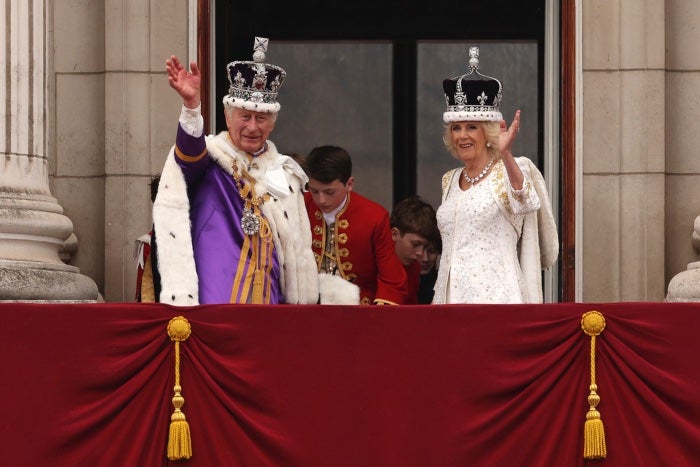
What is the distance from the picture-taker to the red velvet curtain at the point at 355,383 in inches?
316

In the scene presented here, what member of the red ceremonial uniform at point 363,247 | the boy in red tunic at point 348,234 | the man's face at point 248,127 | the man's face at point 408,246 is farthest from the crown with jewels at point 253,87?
the man's face at point 408,246

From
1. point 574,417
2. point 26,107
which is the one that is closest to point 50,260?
point 26,107

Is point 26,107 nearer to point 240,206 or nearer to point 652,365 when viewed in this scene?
point 240,206

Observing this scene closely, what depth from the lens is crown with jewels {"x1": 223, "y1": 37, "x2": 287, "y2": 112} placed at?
28.5 feet

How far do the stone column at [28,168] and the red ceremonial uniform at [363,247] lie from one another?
4.13 ft

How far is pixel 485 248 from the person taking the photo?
880cm

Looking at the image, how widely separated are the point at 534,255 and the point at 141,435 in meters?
2.18

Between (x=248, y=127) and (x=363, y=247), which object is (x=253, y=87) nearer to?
(x=248, y=127)

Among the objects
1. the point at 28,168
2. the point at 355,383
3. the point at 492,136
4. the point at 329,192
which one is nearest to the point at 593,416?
the point at 355,383

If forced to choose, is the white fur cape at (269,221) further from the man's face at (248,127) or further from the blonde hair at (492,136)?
the blonde hair at (492,136)

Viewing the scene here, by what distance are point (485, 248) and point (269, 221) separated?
3.45 ft

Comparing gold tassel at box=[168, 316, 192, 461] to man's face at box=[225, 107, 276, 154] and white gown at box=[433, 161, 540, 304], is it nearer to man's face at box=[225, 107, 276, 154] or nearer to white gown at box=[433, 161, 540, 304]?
man's face at box=[225, 107, 276, 154]

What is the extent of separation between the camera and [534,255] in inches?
352

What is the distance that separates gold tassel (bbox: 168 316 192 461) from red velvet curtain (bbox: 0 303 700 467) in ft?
0.11
